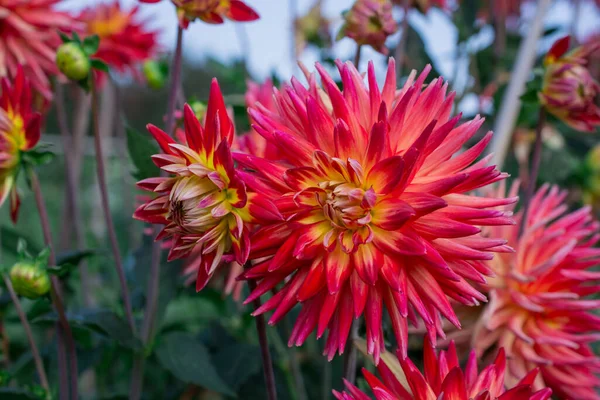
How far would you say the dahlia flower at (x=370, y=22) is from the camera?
59 centimetres

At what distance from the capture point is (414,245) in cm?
36

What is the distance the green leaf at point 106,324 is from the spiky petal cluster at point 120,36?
46 centimetres

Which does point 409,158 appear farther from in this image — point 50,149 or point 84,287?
point 84,287

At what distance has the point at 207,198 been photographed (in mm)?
375

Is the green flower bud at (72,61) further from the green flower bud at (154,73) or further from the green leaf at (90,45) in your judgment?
the green flower bud at (154,73)

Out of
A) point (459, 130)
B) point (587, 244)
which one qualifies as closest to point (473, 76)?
point (587, 244)

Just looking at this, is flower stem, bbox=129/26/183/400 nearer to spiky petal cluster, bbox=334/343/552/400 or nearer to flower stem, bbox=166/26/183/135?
flower stem, bbox=166/26/183/135

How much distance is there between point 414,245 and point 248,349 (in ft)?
1.57

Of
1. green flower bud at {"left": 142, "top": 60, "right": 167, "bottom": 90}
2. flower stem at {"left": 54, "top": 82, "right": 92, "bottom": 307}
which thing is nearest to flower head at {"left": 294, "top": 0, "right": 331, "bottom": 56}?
green flower bud at {"left": 142, "top": 60, "right": 167, "bottom": 90}

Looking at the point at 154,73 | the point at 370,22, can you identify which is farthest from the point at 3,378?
the point at 154,73

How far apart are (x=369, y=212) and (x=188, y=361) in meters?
0.37

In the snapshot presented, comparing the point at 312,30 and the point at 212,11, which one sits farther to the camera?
the point at 312,30

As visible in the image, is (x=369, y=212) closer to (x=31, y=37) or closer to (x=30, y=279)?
(x=30, y=279)

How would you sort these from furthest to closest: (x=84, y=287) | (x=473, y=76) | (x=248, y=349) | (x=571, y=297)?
1. (x=473, y=76)
2. (x=84, y=287)
3. (x=248, y=349)
4. (x=571, y=297)
